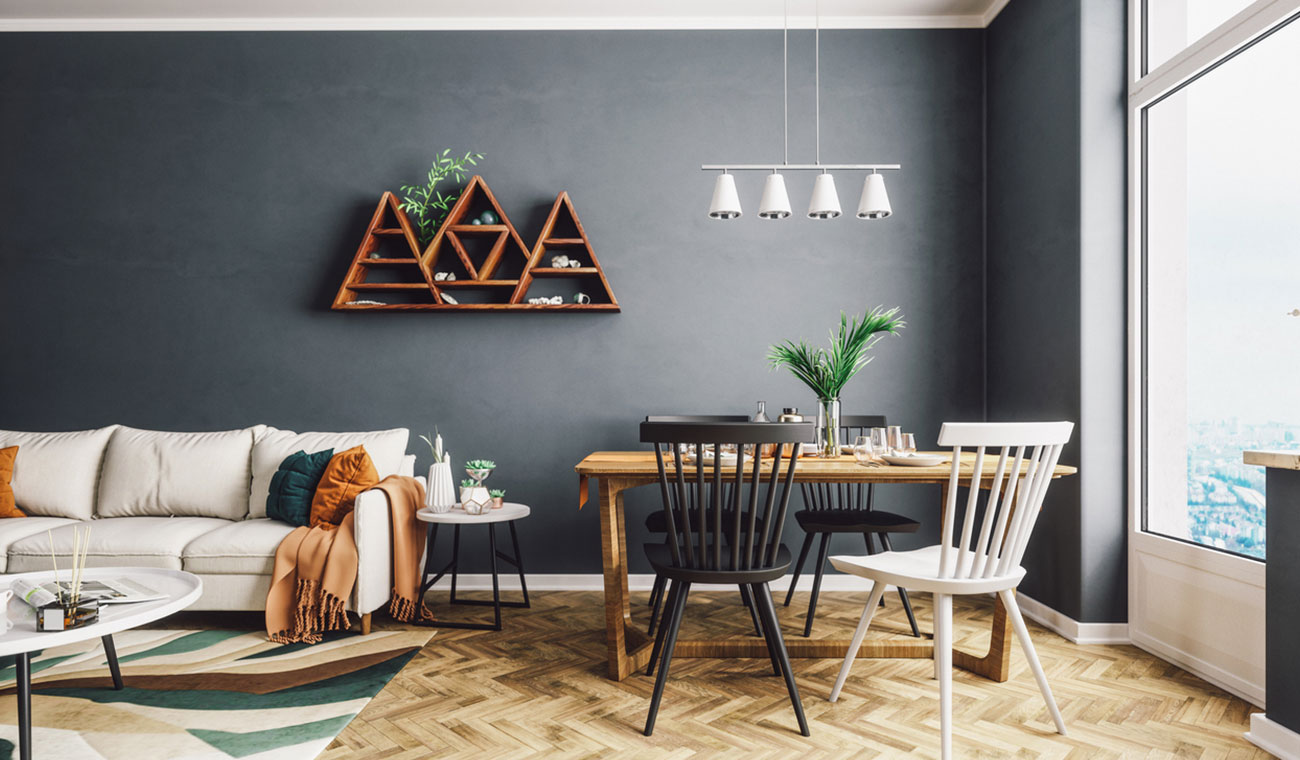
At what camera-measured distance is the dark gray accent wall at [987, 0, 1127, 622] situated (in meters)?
3.01

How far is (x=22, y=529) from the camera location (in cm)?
322

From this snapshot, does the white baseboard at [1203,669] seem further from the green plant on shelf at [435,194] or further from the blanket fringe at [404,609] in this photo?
the green plant on shelf at [435,194]

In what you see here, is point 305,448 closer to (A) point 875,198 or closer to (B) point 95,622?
(B) point 95,622

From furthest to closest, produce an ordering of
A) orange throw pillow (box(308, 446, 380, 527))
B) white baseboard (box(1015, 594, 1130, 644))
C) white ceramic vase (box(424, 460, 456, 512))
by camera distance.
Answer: white ceramic vase (box(424, 460, 456, 512)), orange throw pillow (box(308, 446, 380, 527)), white baseboard (box(1015, 594, 1130, 644))

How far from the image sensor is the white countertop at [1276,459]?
192 cm

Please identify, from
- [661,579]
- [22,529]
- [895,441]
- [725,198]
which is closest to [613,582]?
[661,579]

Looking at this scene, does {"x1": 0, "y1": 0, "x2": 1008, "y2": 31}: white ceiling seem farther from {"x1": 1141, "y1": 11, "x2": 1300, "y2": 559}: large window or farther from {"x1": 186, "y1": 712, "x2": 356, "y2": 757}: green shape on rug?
{"x1": 186, "y1": 712, "x2": 356, "y2": 757}: green shape on rug

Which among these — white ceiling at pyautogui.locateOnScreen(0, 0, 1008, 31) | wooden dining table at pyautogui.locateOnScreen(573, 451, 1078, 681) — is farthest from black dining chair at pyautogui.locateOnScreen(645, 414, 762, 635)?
white ceiling at pyautogui.locateOnScreen(0, 0, 1008, 31)

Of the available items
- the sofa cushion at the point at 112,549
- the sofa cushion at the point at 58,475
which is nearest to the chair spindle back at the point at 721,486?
the sofa cushion at the point at 112,549

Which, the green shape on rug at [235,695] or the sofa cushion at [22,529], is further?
the sofa cushion at [22,529]

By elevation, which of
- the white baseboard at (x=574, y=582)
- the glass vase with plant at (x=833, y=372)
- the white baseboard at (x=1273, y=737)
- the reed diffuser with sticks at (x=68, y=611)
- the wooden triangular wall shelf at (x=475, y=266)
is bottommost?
the white baseboard at (x=574, y=582)

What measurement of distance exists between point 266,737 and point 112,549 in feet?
4.95

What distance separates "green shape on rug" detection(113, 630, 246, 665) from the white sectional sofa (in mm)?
111

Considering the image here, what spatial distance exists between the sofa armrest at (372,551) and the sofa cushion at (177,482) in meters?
0.90
